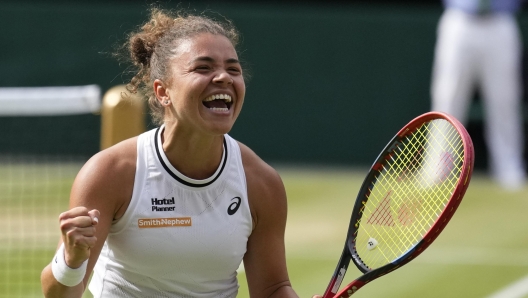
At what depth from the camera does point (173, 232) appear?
3676 mm

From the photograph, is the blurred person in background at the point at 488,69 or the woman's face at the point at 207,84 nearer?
the woman's face at the point at 207,84

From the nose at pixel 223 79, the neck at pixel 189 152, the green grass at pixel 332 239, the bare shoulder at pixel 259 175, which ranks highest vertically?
the nose at pixel 223 79

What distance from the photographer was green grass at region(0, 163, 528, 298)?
6910 millimetres

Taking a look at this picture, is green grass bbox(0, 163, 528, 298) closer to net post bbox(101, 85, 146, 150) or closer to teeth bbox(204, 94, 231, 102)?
net post bbox(101, 85, 146, 150)

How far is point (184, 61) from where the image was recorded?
12.0 ft

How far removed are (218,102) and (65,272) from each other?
774mm

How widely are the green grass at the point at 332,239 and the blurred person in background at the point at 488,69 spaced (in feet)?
1.46

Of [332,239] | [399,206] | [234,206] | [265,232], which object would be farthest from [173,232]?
[332,239]

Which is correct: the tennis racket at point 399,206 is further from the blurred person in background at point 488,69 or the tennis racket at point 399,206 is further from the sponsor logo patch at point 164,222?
the blurred person in background at point 488,69

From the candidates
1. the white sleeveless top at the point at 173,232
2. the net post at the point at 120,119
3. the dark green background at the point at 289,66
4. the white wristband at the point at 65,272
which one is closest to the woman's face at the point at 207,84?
the white sleeveless top at the point at 173,232

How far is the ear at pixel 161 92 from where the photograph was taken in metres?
3.77

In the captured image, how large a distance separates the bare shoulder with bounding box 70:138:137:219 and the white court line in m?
3.65

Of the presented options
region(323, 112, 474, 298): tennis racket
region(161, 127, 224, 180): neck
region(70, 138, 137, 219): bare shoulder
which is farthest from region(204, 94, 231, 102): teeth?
region(323, 112, 474, 298): tennis racket

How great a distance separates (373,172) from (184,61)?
82 cm
